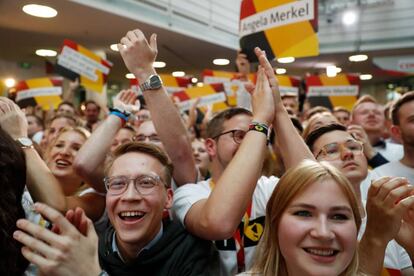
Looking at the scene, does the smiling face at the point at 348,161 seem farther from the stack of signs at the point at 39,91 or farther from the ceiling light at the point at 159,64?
the ceiling light at the point at 159,64

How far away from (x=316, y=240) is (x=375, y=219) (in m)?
0.37

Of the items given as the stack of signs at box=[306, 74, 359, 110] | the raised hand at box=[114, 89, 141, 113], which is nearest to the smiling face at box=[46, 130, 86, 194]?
the raised hand at box=[114, 89, 141, 113]

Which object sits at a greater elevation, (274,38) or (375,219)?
(274,38)

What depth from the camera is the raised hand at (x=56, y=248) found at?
1018mm

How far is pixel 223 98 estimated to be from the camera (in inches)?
237

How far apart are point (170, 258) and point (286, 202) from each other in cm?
58

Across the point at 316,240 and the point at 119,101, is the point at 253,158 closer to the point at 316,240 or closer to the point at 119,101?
the point at 316,240

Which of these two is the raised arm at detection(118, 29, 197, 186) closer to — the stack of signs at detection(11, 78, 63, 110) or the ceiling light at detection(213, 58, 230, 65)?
the stack of signs at detection(11, 78, 63, 110)

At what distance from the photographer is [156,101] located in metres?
2.03

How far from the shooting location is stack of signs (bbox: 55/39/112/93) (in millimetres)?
5297

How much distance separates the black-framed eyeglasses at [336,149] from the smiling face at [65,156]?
164 cm

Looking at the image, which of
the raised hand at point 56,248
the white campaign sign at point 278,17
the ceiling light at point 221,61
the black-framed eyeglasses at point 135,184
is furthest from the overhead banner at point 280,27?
the ceiling light at point 221,61

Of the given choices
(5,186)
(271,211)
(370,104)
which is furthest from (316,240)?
(370,104)

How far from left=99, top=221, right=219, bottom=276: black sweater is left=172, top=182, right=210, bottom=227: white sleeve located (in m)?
0.09
